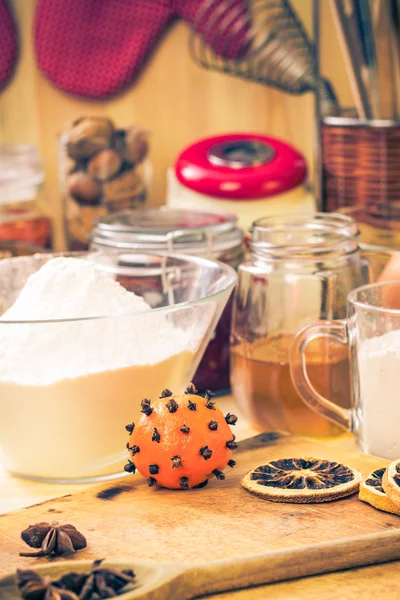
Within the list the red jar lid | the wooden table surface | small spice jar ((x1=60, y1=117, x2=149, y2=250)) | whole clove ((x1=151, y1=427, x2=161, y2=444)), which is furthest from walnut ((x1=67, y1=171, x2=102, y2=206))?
the wooden table surface

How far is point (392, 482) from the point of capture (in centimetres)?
66

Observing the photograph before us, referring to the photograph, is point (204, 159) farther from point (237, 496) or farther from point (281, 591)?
point (281, 591)

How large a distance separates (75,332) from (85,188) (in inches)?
21.2

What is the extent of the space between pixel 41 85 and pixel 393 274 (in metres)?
0.87

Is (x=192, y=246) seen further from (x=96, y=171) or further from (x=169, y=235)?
(x=96, y=171)

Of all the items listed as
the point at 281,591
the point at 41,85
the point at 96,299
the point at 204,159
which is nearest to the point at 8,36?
the point at 41,85

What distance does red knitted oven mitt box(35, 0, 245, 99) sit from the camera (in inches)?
59.3

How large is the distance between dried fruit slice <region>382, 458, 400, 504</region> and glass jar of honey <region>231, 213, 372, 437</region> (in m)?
0.21

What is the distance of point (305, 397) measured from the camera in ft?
2.81

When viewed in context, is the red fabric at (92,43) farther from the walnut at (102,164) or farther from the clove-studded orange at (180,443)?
the clove-studded orange at (180,443)

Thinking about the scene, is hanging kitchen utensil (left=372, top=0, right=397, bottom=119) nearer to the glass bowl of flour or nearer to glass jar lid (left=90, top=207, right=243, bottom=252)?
glass jar lid (left=90, top=207, right=243, bottom=252)

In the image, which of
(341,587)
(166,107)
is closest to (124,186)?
(166,107)

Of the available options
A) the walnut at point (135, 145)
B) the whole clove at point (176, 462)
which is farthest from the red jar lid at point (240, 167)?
the whole clove at point (176, 462)

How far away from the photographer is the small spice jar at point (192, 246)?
988 millimetres
